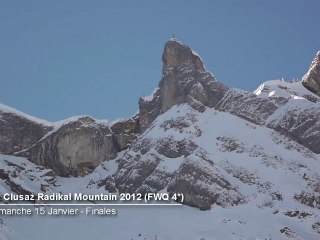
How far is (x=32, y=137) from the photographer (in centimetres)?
11312

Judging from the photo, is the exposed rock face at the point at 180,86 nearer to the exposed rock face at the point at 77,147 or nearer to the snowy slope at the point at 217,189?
the snowy slope at the point at 217,189

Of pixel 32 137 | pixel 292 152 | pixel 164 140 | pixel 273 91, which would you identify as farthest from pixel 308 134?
pixel 32 137

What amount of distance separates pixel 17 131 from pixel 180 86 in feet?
81.9

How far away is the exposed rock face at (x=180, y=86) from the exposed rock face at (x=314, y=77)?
11.9 metres

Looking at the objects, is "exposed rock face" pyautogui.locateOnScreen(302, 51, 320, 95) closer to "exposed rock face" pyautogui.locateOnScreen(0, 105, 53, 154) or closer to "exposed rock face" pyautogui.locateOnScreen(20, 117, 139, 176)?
"exposed rock face" pyautogui.locateOnScreen(20, 117, 139, 176)

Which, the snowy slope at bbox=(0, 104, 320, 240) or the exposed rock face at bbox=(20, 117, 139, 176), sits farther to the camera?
the exposed rock face at bbox=(20, 117, 139, 176)

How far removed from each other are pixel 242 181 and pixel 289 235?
545 inches

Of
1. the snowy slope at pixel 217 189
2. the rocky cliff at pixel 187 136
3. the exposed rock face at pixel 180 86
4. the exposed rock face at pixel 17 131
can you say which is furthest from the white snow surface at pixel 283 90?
the exposed rock face at pixel 17 131

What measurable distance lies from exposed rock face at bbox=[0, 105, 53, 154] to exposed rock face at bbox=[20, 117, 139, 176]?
1.57m

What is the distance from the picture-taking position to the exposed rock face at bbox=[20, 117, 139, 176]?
110312mm

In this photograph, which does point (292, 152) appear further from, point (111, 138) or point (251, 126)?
point (111, 138)

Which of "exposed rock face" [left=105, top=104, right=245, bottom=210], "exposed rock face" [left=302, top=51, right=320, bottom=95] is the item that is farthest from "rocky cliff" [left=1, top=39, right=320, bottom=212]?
"exposed rock face" [left=302, top=51, right=320, bottom=95]

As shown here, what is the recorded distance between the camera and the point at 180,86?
366ft

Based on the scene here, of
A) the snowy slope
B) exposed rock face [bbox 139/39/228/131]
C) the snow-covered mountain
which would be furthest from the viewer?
exposed rock face [bbox 139/39/228/131]
